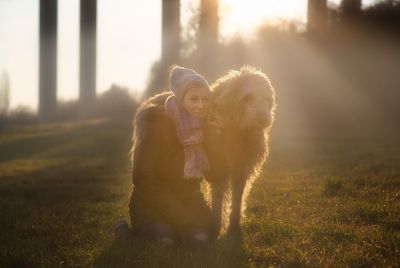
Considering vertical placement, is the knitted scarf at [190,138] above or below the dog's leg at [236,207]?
above

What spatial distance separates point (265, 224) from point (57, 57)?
27.9 metres

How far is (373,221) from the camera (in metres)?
5.66

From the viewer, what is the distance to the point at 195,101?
4.91m

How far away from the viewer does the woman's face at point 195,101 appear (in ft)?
16.0

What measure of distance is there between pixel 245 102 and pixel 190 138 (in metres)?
0.63

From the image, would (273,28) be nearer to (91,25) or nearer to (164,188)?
(91,25)

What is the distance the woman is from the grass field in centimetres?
26

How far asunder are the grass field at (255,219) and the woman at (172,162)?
0.85 ft

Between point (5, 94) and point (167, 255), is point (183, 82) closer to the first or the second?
point (167, 255)

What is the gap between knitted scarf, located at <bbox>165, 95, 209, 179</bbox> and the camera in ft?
15.8

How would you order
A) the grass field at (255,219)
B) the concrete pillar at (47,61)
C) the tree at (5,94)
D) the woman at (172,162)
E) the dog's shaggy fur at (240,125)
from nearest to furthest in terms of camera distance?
the grass field at (255,219) → the woman at (172,162) → the dog's shaggy fur at (240,125) → the concrete pillar at (47,61) → the tree at (5,94)

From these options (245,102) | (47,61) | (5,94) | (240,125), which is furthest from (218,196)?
(5,94)

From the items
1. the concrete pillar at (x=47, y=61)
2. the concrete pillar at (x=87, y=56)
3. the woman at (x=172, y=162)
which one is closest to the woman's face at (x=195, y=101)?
the woman at (x=172, y=162)

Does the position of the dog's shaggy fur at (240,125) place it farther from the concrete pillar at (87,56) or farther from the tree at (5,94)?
the tree at (5,94)
